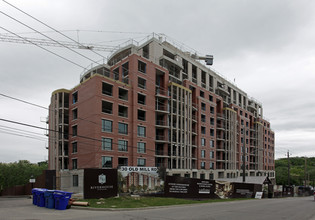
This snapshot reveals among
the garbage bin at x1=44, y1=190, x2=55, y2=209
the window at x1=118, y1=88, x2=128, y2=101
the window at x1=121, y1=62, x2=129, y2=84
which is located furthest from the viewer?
the window at x1=121, y1=62, x2=129, y2=84

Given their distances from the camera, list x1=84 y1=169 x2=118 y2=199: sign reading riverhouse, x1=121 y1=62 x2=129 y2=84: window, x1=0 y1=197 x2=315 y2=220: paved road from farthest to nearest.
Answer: x1=121 y1=62 x2=129 y2=84: window → x1=84 y1=169 x2=118 y2=199: sign reading riverhouse → x1=0 y1=197 x2=315 y2=220: paved road

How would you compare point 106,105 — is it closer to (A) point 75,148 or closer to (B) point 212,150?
(A) point 75,148

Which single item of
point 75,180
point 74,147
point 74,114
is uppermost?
point 74,114

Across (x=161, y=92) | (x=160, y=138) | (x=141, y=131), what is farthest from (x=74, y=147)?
(x=161, y=92)

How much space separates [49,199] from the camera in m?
19.1

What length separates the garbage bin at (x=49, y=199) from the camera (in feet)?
61.7

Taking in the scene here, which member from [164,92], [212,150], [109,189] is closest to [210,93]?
[212,150]

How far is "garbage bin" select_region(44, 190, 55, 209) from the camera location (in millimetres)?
18819

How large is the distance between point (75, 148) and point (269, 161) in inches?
3119

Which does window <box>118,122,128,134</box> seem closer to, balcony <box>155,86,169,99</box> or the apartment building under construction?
the apartment building under construction

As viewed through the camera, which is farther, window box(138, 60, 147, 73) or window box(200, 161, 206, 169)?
window box(200, 161, 206, 169)

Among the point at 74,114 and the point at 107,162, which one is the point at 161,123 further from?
the point at 74,114

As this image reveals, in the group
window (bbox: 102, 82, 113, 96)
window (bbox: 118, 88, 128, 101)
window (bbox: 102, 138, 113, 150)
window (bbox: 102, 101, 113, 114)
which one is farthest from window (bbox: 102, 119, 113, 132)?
window (bbox: 118, 88, 128, 101)

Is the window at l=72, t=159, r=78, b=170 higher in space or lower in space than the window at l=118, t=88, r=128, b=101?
lower
